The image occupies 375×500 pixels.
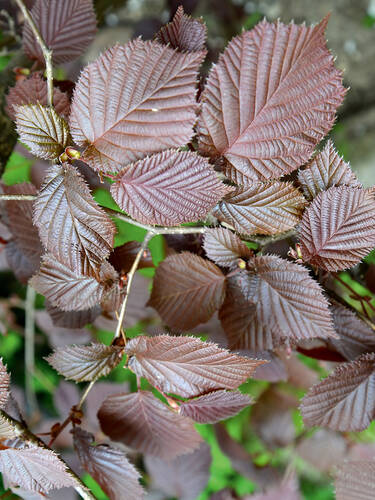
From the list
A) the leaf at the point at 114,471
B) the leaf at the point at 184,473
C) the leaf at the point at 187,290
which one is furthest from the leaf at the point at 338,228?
the leaf at the point at 184,473

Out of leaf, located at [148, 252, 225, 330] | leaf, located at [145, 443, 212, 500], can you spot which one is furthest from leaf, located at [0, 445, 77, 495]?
leaf, located at [145, 443, 212, 500]

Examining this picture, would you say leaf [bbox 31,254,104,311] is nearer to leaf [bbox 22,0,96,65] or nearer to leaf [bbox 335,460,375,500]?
leaf [bbox 22,0,96,65]

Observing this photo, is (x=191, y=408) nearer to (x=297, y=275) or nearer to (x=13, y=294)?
(x=297, y=275)

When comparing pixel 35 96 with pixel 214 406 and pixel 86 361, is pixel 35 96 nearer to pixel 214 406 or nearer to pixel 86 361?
pixel 86 361

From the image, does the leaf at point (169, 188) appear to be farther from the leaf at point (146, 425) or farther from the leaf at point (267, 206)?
the leaf at point (146, 425)

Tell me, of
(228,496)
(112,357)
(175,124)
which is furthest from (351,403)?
(228,496)

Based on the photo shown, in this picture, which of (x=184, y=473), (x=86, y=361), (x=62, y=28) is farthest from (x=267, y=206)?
(x=184, y=473)

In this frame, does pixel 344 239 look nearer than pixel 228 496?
Yes
